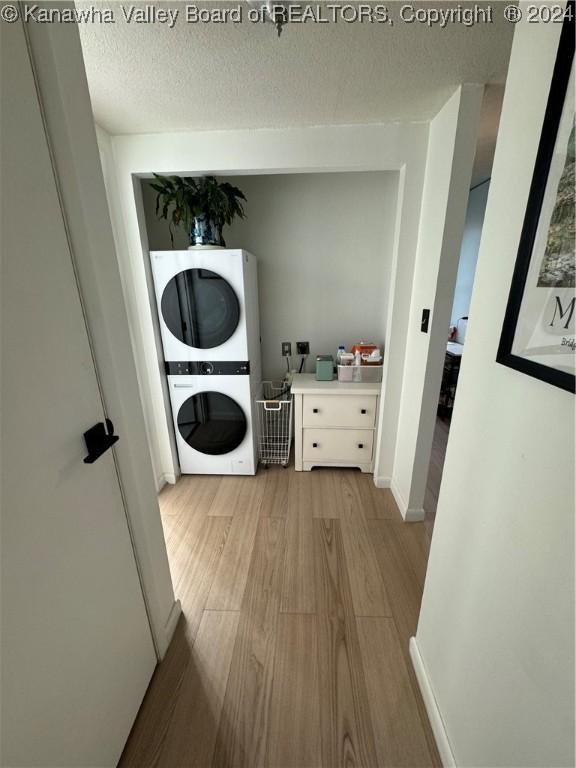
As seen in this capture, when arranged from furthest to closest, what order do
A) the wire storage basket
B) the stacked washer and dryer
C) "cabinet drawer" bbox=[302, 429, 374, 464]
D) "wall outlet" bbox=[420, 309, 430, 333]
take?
the wire storage basket
"cabinet drawer" bbox=[302, 429, 374, 464]
the stacked washer and dryer
"wall outlet" bbox=[420, 309, 430, 333]

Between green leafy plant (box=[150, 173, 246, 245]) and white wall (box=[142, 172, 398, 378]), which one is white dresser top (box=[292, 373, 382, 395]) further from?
green leafy plant (box=[150, 173, 246, 245])

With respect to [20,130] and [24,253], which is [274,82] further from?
[24,253]

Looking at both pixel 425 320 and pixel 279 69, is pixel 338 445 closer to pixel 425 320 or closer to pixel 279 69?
pixel 425 320

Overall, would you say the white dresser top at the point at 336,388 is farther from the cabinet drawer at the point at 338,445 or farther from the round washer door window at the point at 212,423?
the round washer door window at the point at 212,423

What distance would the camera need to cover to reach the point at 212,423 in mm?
2162

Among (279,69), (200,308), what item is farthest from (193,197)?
(279,69)

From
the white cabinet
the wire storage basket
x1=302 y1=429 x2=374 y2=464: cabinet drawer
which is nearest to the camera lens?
the white cabinet

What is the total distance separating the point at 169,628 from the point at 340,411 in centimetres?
155

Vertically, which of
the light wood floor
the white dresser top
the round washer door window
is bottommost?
the light wood floor

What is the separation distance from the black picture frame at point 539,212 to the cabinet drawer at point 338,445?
5.28 ft

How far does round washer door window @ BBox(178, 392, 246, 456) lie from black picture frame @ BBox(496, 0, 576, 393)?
171cm

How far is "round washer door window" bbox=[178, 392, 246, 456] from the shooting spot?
2.10 metres

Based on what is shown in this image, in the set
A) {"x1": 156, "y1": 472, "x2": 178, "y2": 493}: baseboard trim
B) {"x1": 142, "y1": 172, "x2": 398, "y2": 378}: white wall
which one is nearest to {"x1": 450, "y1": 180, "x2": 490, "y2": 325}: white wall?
{"x1": 142, "y1": 172, "x2": 398, "y2": 378}: white wall

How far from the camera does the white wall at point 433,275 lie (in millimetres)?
1325
